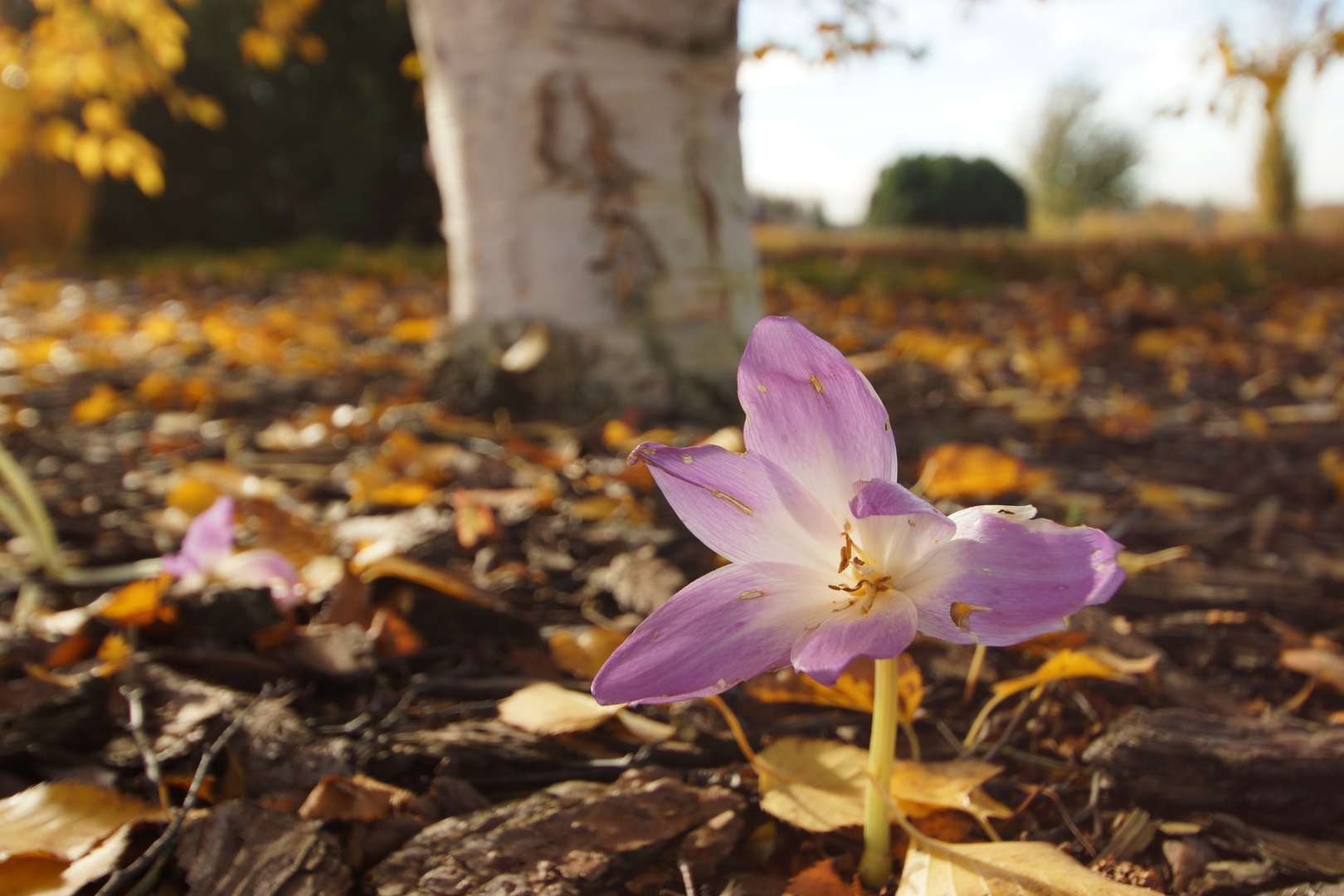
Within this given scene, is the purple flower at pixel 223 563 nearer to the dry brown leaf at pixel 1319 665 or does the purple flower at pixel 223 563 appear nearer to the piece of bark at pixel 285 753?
the piece of bark at pixel 285 753

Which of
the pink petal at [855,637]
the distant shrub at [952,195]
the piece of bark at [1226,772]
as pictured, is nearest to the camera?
the pink petal at [855,637]

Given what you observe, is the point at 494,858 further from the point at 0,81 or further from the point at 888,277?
the point at 888,277

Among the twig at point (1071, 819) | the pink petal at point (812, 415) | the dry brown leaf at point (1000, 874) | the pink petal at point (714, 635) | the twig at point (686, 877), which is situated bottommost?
the twig at point (1071, 819)

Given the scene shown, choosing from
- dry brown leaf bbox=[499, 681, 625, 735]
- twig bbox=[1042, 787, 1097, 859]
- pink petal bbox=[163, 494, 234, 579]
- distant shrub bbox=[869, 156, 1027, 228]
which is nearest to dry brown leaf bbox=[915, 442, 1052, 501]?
twig bbox=[1042, 787, 1097, 859]

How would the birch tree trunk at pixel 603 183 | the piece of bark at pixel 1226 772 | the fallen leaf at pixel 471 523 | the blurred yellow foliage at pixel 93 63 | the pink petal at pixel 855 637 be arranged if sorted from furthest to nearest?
the blurred yellow foliage at pixel 93 63 < the birch tree trunk at pixel 603 183 < the fallen leaf at pixel 471 523 < the piece of bark at pixel 1226 772 < the pink petal at pixel 855 637

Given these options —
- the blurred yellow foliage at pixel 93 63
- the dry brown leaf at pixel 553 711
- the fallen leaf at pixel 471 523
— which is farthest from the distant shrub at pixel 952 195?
the dry brown leaf at pixel 553 711

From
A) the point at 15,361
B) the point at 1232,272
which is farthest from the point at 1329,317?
the point at 15,361
